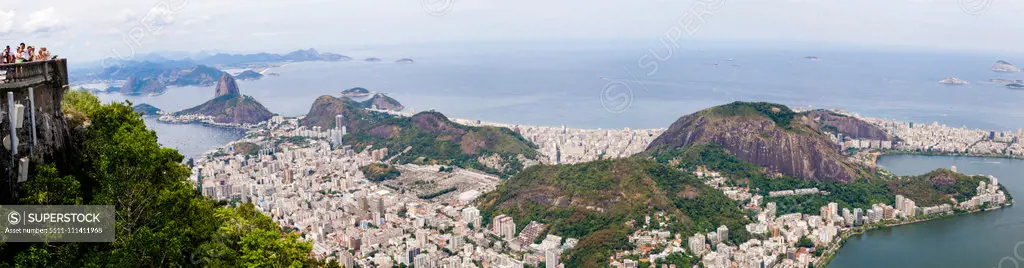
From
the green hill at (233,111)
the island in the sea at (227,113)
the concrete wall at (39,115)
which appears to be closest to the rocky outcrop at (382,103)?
the island in the sea at (227,113)

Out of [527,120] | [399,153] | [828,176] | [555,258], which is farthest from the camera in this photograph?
[527,120]

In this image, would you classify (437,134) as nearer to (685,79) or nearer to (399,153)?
(399,153)

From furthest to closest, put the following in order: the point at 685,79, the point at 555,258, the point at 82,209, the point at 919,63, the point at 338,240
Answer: the point at 919,63, the point at 685,79, the point at 338,240, the point at 555,258, the point at 82,209

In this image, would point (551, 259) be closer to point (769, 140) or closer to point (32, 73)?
point (32, 73)

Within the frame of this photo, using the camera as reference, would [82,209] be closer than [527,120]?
Yes

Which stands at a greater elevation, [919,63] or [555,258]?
[919,63]

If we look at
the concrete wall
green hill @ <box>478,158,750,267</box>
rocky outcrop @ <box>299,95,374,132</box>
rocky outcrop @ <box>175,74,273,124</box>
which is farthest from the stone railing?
rocky outcrop @ <box>175,74,273,124</box>

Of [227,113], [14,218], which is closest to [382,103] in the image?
[227,113]

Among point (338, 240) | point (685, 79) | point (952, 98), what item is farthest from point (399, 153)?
point (952, 98)
